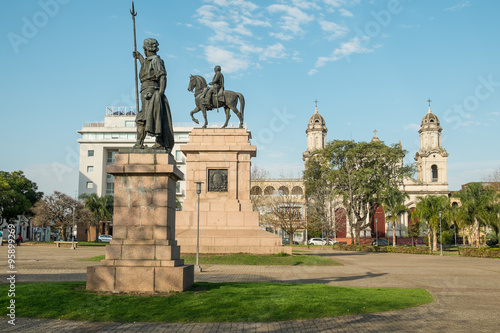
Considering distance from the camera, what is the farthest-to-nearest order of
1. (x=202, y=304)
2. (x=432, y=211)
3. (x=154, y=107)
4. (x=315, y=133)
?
1. (x=315, y=133)
2. (x=432, y=211)
3. (x=154, y=107)
4. (x=202, y=304)

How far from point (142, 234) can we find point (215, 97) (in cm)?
1835

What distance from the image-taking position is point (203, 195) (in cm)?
2634

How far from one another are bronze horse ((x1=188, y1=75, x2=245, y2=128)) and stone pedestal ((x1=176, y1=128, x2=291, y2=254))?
1349 millimetres

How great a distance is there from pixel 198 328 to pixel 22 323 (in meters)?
3.09

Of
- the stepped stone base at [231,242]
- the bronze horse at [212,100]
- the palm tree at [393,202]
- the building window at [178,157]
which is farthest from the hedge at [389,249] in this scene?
the building window at [178,157]

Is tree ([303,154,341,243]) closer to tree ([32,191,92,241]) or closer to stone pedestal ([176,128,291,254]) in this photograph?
tree ([32,191,92,241])

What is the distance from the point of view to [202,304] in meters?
9.07

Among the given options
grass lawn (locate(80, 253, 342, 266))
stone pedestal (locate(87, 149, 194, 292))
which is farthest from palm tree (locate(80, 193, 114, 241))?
stone pedestal (locate(87, 149, 194, 292))

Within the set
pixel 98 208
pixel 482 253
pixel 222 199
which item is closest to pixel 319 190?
pixel 482 253

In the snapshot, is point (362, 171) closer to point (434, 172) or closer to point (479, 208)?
point (479, 208)

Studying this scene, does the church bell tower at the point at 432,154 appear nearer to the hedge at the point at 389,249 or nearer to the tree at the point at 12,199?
the hedge at the point at 389,249

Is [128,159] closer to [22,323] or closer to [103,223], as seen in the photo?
[22,323]

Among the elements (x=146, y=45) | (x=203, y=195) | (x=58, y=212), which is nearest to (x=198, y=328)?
(x=146, y=45)

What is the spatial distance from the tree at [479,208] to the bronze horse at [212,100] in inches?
1140
